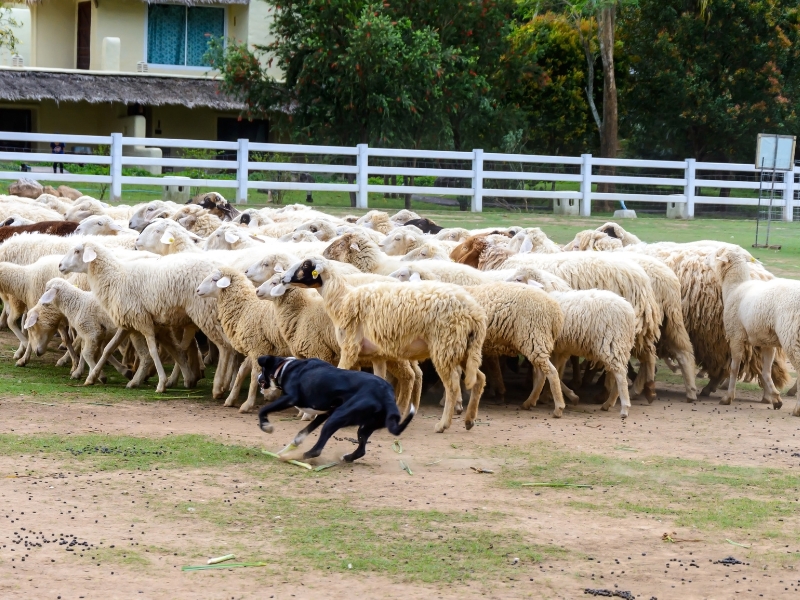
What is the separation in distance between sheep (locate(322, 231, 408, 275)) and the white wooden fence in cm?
1183

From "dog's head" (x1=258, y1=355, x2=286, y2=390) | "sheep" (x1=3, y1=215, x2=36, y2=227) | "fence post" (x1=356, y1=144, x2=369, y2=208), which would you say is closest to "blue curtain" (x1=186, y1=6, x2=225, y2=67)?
"fence post" (x1=356, y1=144, x2=369, y2=208)

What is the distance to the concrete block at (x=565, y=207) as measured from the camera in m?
25.4

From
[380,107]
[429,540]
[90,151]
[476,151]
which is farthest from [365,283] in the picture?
[90,151]

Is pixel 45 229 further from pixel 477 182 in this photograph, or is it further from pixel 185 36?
pixel 185 36

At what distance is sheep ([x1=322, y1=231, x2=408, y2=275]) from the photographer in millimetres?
10547

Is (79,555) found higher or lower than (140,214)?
lower

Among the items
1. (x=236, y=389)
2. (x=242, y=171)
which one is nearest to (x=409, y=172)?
(x=242, y=171)

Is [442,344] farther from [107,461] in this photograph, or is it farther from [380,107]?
[380,107]

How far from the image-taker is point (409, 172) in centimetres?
2345

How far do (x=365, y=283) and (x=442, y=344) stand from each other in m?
1.41

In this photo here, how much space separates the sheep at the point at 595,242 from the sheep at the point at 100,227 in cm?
511

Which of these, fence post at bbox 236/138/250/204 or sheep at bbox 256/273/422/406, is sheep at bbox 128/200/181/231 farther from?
fence post at bbox 236/138/250/204

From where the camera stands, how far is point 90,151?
3238cm

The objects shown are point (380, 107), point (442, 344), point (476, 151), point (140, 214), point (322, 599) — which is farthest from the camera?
point (380, 107)
